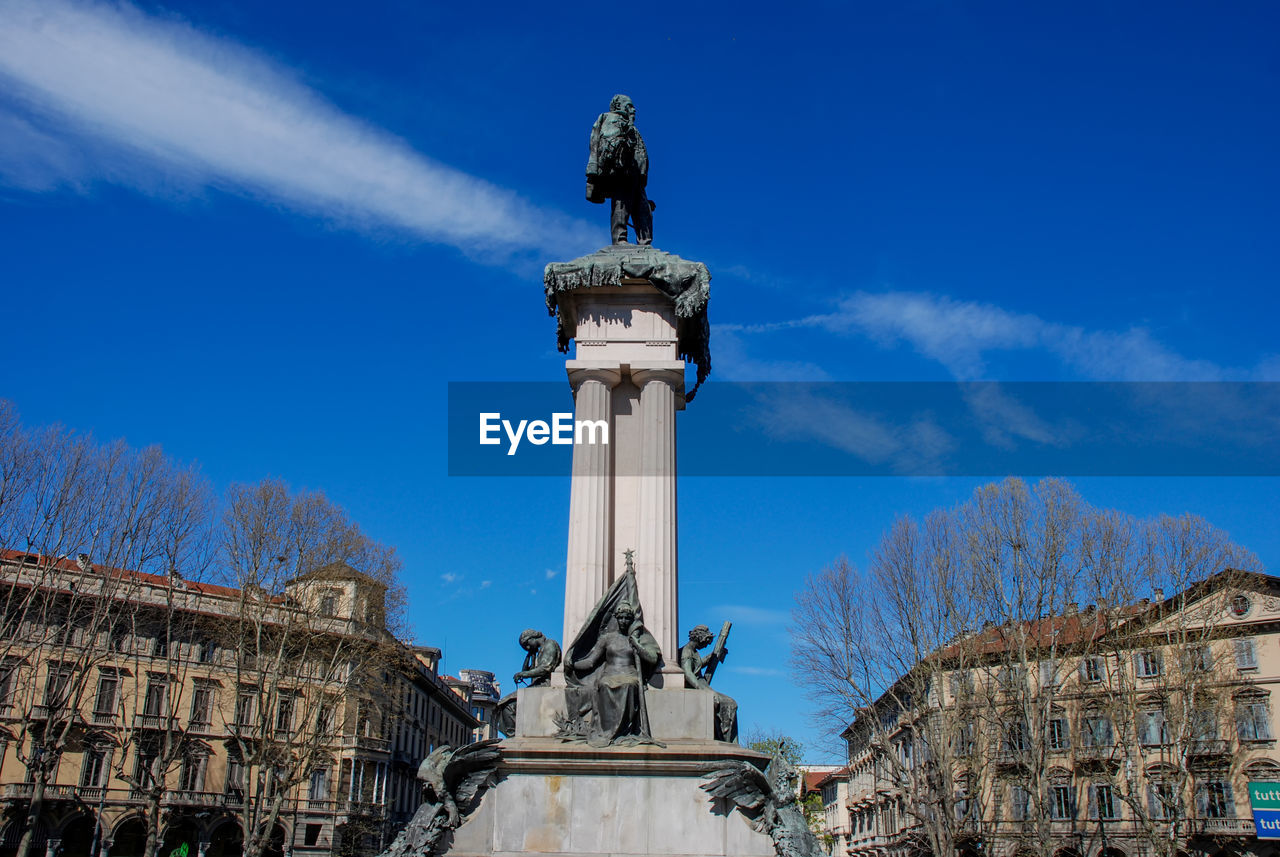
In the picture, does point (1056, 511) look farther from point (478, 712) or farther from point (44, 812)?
point (478, 712)

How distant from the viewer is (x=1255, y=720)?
41312mm

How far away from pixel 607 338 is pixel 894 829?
1926 inches

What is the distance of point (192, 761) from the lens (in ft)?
152

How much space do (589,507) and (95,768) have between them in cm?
4329

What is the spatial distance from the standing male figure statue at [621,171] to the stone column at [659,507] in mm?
2335

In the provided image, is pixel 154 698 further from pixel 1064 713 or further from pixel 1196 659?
pixel 1196 659

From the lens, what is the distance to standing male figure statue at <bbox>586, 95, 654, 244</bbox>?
13.3 meters

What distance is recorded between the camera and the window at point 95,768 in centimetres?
4431

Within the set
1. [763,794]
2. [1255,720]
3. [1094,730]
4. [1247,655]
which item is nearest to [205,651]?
[1094,730]

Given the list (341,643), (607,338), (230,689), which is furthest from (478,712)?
(607,338)

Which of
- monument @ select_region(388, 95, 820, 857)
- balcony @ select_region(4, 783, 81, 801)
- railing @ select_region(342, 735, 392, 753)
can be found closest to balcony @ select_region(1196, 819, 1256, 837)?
monument @ select_region(388, 95, 820, 857)

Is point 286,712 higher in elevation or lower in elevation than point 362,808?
higher

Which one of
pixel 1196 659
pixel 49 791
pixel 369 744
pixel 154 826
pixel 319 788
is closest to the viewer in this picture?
pixel 154 826

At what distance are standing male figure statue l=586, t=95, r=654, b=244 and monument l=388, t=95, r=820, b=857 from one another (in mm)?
28
